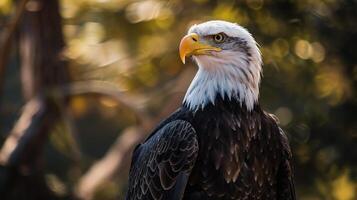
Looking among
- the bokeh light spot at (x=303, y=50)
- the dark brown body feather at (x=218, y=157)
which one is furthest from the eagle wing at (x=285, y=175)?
the bokeh light spot at (x=303, y=50)

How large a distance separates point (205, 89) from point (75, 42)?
7.47m

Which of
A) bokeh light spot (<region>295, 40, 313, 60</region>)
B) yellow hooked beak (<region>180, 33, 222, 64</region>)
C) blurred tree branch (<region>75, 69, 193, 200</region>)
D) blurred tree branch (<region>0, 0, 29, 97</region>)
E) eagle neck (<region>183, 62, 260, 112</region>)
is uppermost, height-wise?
yellow hooked beak (<region>180, 33, 222, 64</region>)

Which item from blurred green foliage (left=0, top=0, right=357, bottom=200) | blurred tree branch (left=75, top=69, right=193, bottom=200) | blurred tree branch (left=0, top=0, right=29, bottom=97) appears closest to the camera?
blurred tree branch (left=0, top=0, right=29, bottom=97)

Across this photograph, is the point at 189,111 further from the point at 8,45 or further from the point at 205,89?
the point at 8,45

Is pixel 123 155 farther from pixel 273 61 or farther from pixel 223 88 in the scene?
pixel 223 88

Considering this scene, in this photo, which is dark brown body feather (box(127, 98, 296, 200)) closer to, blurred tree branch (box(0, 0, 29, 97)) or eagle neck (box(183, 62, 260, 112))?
eagle neck (box(183, 62, 260, 112))

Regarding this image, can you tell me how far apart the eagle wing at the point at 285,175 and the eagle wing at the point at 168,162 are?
643 millimetres

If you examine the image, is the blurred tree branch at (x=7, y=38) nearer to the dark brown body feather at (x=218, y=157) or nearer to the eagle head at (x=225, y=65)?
the eagle head at (x=225, y=65)

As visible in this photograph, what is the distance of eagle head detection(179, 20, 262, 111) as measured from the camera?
7.50 m

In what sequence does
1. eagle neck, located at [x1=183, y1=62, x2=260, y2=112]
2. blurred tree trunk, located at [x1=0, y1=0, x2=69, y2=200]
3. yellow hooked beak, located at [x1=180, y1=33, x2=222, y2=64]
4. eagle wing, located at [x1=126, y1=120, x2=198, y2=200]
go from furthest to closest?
blurred tree trunk, located at [x1=0, y1=0, x2=69, y2=200] < eagle neck, located at [x1=183, y1=62, x2=260, y2=112] < yellow hooked beak, located at [x1=180, y1=33, x2=222, y2=64] < eagle wing, located at [x1=126, y1=120, x2=198, y2=200]

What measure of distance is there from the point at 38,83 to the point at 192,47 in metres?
6.72

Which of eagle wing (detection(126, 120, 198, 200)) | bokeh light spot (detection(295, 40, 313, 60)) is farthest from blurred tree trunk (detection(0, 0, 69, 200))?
eagle wing (detection(126, 120, 198, 200))

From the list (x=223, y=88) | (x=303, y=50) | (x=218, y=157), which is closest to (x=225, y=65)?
(x=223, y=88)

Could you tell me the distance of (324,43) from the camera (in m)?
13.2
